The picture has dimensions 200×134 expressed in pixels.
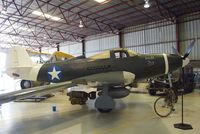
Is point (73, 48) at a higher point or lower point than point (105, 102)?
higher

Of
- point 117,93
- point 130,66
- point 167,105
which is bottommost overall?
point 167,105

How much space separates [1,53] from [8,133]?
3044cm

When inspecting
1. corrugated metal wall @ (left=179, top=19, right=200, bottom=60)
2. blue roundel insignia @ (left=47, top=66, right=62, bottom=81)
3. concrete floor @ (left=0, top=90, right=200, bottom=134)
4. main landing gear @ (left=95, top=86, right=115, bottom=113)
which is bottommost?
concrete floor @ (left=0, top=90, right=200, bottom=134)

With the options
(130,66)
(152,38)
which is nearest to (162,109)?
(130,66)

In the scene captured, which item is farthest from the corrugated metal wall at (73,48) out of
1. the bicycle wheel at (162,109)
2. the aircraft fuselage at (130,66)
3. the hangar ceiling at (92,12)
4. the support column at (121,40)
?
the bicycle wheel at (162,109)

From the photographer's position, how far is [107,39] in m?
21.2

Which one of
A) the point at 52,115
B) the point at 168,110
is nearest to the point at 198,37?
the point at 168,110

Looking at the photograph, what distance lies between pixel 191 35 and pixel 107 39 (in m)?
9.50

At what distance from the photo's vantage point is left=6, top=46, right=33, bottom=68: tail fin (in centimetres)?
791

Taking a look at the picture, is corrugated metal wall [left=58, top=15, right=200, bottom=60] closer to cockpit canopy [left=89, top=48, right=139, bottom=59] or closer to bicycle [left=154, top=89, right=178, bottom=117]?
bicycle [left=154, top=89, right=178, bottom=117]

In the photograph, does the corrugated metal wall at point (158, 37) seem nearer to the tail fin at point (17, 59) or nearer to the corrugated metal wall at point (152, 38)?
the corrugated metal wall at point (152, 38)

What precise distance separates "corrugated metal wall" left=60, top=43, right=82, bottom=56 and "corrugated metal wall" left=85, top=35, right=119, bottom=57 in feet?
5.97

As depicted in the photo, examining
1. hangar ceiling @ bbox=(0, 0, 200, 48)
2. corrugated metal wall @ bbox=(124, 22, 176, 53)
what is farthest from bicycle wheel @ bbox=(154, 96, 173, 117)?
corrugated metal wall @ bbox=(124, 22, 176, 53)

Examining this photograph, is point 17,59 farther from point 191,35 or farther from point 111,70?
point 191,35
